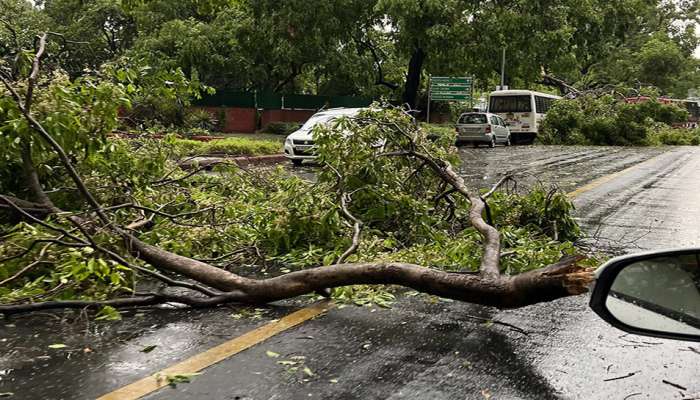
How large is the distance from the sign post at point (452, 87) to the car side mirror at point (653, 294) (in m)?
30.0

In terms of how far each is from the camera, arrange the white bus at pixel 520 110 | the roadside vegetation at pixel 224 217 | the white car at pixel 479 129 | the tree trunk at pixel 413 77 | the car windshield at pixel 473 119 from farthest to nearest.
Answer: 1. the white bus at pixel 520 110
2. the tree trunk at pixel 413 77
3. the car windshield at pixel 473 119
4. the white car at pixel 479 129
5. the roadside vegetation at pixel 224 217

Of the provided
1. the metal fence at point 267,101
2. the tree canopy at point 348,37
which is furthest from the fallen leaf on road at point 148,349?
the metal fence at point 267,101

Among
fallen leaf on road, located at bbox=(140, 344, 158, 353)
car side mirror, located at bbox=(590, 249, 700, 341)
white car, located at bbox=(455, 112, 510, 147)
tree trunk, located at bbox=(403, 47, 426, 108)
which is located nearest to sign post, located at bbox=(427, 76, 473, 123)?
tree trunk, located at bbox=(403, 47, 426, 108)

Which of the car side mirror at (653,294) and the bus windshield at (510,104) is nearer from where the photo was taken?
the car side mirror at (653,294)

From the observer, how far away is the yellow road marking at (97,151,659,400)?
3047 mm

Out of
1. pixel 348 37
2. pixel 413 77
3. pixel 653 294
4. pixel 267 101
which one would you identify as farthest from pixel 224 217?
pixel 267 101

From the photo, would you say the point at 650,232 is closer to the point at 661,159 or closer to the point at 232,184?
the point at 232,184

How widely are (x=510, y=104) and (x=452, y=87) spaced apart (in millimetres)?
3212

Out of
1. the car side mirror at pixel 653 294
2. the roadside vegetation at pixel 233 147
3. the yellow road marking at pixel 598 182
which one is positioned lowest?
the yellow road marking at pixel 598 182

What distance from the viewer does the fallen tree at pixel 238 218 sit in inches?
157

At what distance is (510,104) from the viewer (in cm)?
3206

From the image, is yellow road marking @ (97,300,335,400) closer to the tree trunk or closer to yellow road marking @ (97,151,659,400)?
yellow road marking @ (97,151,659,400)

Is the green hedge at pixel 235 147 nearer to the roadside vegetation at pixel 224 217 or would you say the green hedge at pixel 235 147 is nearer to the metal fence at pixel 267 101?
the roadside vegetation at pixel 224 217

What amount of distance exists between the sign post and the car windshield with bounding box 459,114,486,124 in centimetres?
310
